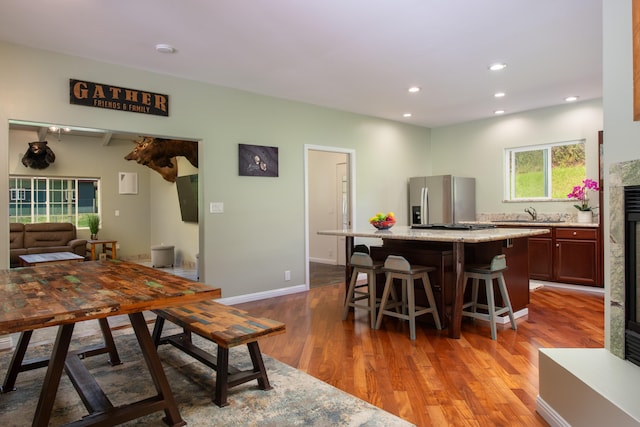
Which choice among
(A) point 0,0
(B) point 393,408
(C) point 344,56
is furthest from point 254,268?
(A) point 0,0

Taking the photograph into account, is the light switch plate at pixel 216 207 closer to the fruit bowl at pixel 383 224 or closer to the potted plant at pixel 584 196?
the fruit bowl at pixel 383 224

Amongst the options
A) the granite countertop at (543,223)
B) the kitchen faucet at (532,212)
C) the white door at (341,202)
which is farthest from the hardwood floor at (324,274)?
the kitchen faucet at (532,212)

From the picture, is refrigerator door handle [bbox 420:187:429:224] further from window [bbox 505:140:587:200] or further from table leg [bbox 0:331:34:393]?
table leg [bbox 0:331:34:393]

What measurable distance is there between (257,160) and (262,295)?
1.67 metres

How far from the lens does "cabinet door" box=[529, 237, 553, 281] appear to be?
541 centimetres

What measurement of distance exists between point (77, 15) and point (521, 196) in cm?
607

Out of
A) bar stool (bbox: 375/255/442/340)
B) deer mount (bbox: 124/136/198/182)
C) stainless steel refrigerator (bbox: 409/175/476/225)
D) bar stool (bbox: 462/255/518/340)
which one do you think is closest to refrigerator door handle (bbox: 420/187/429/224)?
stainless steel refrigerator (bbox: 409/175/476/225)

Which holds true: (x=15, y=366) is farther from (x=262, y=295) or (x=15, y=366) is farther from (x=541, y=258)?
(x=541, y=258)

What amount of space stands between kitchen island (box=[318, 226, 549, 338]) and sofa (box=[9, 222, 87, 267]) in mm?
6178

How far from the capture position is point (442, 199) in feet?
20.9

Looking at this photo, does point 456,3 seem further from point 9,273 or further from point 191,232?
point 191,232

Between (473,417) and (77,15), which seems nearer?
(473,417)

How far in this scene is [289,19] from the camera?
9.82 feet

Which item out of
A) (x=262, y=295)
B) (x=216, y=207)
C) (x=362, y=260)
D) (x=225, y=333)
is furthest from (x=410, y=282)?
(x=216, y=207)
